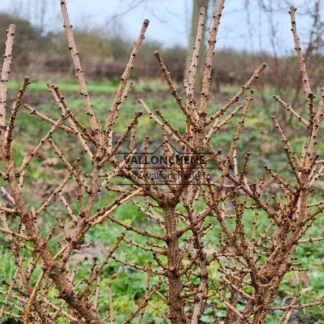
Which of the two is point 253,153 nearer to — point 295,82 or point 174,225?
point 295,82

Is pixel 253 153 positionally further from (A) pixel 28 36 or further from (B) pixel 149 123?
(A) pixel 28 36

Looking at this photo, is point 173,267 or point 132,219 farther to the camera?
point 132,219

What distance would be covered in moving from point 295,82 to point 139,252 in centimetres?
599

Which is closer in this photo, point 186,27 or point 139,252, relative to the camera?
point 139,252

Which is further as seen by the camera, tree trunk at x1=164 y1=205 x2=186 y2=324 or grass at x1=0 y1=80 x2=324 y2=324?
grass at x1=0 y1=80 x2=324 y2=324

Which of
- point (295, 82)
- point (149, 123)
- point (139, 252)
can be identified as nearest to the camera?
point (139, 252)

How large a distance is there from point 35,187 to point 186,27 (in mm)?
9593

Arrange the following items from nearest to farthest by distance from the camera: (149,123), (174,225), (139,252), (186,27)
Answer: (174,225) < (139,252) < (149,123) < (186,27)

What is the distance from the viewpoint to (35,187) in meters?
5.53

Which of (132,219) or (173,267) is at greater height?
(173,267)

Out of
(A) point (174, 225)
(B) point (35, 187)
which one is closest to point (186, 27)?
(B) point (35, 187)

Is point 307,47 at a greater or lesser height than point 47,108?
greater

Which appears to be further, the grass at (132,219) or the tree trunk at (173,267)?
the grass at (132,219)

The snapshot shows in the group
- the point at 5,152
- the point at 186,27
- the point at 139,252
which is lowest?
the point at 139,252
